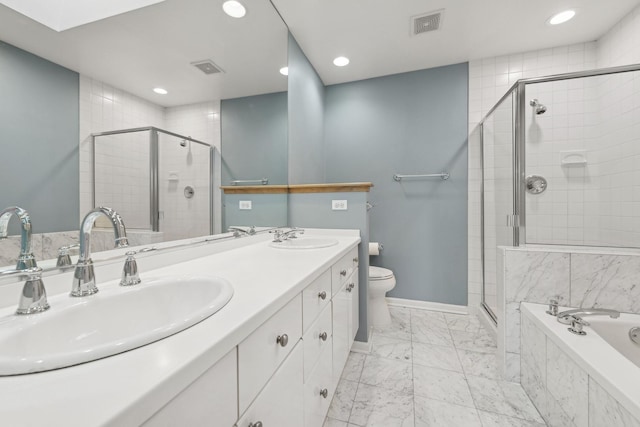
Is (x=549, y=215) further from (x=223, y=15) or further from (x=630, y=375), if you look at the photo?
(x=223, y=15)

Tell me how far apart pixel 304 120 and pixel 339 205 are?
0.91 meters

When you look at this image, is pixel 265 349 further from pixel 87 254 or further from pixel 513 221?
pixel 513 221

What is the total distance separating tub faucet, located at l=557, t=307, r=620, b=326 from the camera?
1.21 m

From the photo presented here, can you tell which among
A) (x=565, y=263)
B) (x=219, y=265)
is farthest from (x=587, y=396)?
(x=219, y=265)

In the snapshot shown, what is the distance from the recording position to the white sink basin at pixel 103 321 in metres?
0.38

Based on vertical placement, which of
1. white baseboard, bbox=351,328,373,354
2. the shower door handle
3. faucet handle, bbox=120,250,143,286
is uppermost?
the shower door handle

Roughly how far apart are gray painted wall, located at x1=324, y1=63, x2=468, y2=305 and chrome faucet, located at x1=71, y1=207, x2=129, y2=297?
225 cm

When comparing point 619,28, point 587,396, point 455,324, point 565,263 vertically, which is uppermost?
point 619,28

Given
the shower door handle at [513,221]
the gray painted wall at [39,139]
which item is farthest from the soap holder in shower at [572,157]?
the gray painted wall at [39,139]

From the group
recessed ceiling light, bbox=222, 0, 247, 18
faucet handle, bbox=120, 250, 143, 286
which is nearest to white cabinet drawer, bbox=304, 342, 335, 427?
faucet handle, bbox=120, 250, 143, 286

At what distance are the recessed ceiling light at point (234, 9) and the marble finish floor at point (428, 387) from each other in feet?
7.11

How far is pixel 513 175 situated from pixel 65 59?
2.31m

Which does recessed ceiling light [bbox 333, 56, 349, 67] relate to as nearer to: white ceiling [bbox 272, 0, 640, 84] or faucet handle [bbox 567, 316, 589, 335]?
white ceiling [bbox 272, 0, 640, 84]

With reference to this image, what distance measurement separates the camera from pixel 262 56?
171 cm
